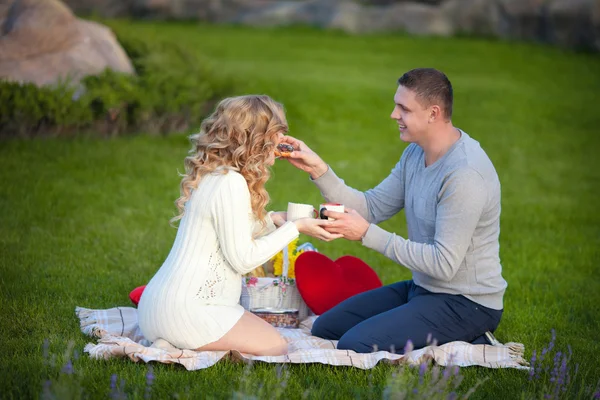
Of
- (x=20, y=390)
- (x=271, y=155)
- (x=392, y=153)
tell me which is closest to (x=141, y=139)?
(x=392, y=153)

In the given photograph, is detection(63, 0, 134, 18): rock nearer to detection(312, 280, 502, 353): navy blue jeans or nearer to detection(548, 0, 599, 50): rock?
detection(548, 0, 599, 50): rock

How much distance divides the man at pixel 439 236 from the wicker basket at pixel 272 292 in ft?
2.41

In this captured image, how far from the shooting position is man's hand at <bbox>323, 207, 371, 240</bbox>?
204 inches

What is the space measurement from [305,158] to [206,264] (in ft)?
3.96

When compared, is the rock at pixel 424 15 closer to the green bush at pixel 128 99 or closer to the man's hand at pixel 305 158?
the green bush at pixel 128 99

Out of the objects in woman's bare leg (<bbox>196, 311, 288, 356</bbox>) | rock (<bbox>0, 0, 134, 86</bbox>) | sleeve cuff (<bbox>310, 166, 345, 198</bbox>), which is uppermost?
rock (<bbox>0, 0, 134, 86</bbox>)

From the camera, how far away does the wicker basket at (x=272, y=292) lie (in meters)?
5.94

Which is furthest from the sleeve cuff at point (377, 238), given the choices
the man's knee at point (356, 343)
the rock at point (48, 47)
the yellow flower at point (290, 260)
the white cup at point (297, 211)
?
the rock at point (48, 47)

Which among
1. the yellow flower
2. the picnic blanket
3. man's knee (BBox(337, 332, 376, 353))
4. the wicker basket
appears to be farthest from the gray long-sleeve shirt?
the yellow flower

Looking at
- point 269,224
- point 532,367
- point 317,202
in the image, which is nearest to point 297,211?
point 269,224

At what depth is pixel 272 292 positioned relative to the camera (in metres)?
5.97

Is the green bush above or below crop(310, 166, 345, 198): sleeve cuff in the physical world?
above

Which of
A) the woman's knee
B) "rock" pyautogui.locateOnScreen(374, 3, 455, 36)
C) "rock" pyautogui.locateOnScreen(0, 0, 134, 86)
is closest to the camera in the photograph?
the woman's knee

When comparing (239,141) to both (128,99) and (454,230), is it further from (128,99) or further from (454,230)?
(128,99)
